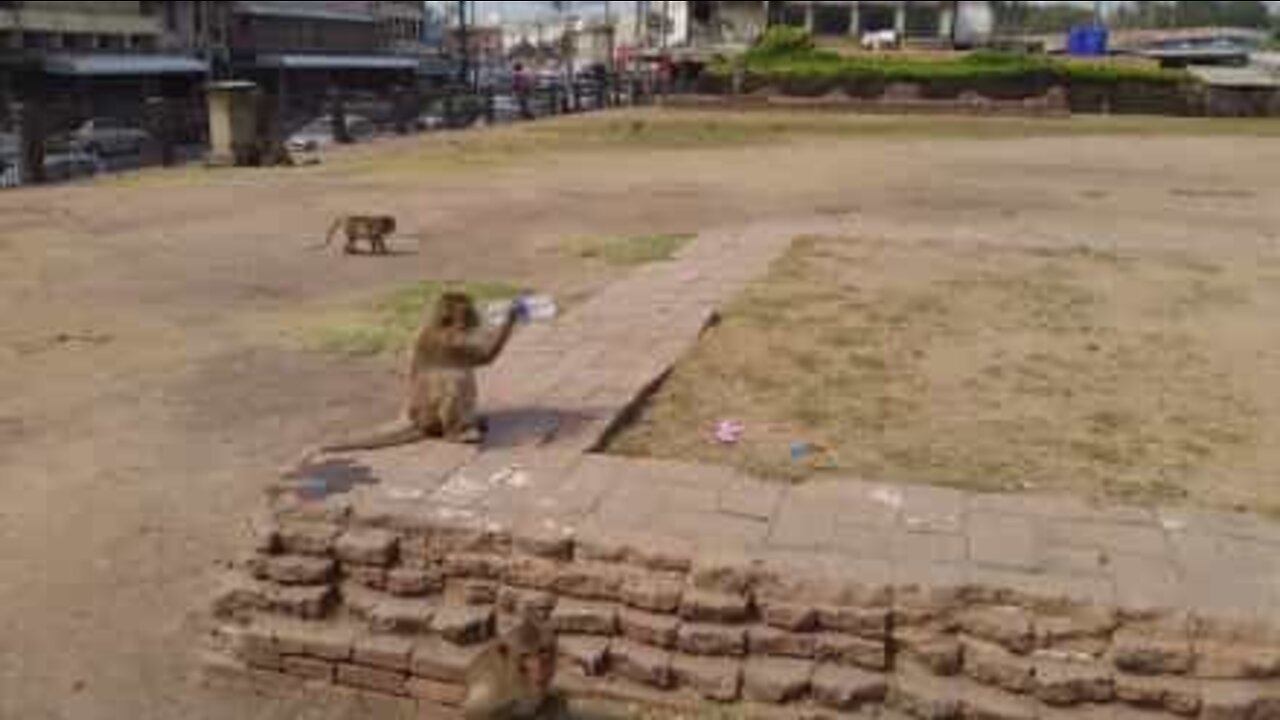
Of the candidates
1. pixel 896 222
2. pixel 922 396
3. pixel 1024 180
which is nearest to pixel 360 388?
pixel 922 396

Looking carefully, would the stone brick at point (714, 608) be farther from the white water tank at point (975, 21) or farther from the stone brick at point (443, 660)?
the white water tank at point (975, 21)

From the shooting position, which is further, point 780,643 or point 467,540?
point 467,540

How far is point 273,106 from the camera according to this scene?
803 inches

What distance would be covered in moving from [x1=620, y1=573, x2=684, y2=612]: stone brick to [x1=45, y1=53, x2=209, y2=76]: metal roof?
44.4 m

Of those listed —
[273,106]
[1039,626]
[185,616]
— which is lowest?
[185,616]

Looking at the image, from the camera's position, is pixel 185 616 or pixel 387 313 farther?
pixel 387 313

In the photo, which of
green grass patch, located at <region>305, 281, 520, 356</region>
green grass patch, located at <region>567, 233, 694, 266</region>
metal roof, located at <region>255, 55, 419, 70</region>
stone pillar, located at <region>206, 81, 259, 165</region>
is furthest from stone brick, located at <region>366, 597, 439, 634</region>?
metal roof, located at <region>255, 55, 419, 70</region>

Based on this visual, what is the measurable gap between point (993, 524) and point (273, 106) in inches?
732

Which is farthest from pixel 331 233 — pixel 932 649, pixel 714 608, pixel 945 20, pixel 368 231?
pixel 945 20

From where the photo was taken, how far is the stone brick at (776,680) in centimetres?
347

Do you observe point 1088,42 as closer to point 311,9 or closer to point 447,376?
point 311,9

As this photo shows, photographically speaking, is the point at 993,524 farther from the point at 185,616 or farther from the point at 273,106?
the point at 273,106

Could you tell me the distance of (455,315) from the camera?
14.8 ft

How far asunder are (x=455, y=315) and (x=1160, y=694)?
2650 millimetres
